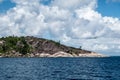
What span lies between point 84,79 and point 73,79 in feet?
10.3

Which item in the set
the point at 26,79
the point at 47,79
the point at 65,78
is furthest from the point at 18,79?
the point at 65,78

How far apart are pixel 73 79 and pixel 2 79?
19.7 m

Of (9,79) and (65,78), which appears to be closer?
(9,79)

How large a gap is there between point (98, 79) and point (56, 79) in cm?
1201

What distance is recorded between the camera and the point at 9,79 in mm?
77938

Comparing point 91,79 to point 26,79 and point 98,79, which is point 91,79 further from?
point 26,79

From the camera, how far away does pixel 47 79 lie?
80562 millimetres

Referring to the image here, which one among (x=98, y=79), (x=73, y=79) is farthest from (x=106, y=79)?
(x=73, y=79)

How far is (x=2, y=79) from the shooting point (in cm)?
7838

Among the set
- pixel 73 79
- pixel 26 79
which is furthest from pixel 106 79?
pixel 26 79

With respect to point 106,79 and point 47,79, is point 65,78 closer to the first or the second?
point 47,79

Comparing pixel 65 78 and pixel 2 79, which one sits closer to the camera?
pixel 2 79

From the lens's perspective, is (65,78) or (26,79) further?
(65,78)

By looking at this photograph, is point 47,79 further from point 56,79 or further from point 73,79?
point 73,79
